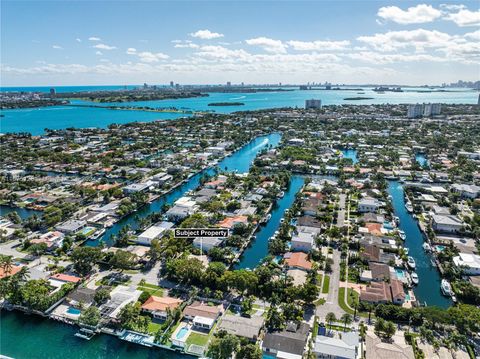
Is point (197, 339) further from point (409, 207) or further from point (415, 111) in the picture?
point (415, 111)

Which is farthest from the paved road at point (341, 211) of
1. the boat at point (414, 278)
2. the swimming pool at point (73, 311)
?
the swimming pool at point (73, 311)

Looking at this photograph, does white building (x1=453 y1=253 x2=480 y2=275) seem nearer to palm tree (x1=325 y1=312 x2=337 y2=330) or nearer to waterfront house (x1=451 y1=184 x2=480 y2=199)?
palm tree (x1=325 y1=312 x2=337 y2=330)

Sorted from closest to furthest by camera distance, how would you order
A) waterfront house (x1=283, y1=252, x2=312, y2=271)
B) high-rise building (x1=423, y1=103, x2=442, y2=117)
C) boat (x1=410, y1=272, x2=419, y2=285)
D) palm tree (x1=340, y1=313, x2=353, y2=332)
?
palm tree (x1=340, y1=313, x2=353, y2=332)
boat (x1=410, y1=272, x2=419, y2=285)
waterfront house (x1=283, y1=252, x2=312, y2=271)
high-rise building (x1=423, y1=103, x2=442, y2=117)

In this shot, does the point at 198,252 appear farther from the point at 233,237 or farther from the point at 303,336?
the point at 303,336

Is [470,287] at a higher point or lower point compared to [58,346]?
higher

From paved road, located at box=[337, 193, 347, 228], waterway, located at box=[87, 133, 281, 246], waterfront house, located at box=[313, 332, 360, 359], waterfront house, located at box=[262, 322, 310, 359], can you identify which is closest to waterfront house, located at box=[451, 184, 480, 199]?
paved road, located at box=[337, 193, 347, 228]

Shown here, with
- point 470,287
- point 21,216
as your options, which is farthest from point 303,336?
point 21,216
